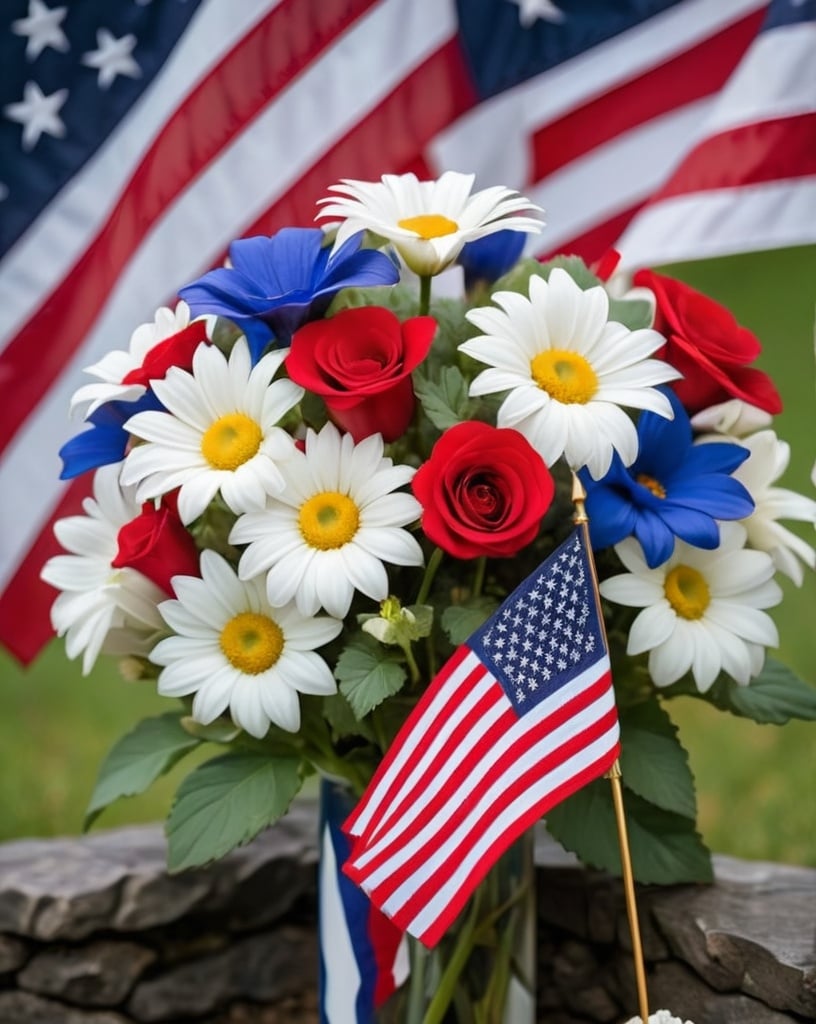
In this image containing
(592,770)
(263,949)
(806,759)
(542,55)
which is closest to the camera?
(592,770)

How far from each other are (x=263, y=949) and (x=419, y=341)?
29.7 inches

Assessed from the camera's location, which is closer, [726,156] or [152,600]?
[152,600]

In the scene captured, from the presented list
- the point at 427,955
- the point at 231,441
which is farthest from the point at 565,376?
the point at 427,955

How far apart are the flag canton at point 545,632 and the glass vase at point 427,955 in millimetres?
237

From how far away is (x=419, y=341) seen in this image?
0.81 metres

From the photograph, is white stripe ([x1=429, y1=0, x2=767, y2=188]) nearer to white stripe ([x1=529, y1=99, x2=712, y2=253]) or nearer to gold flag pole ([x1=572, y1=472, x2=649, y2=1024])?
white stripe ([x1=529, y1=99, x2=712, y2=253])

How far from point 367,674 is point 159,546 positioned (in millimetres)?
183

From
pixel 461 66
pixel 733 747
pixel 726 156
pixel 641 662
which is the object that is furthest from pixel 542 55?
pixel 733 747

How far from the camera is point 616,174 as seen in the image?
5.07ft

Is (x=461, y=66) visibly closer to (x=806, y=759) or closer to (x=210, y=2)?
(x=210, y=2)

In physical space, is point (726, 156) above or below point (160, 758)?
above

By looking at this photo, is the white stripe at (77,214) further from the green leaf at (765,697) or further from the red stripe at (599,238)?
the green leaf at (765,697)

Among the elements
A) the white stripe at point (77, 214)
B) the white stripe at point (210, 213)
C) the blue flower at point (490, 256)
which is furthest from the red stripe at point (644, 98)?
the blue flower at point (490, 256)

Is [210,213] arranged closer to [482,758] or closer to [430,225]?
[430,225]
